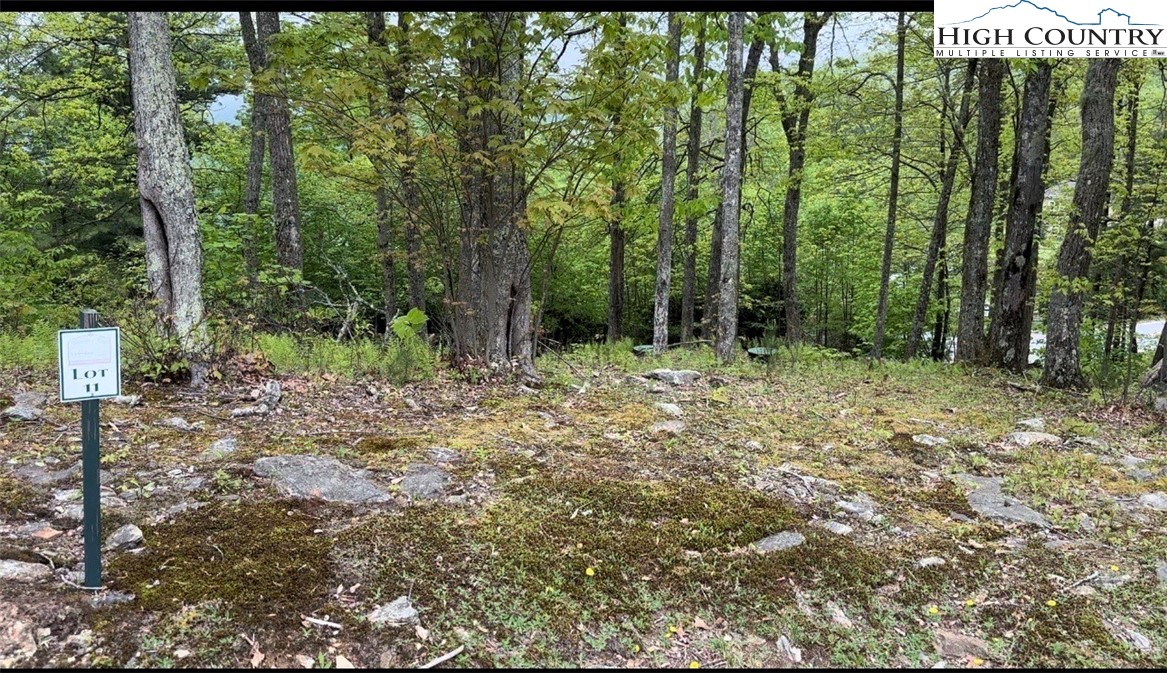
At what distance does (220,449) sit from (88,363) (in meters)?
1.94

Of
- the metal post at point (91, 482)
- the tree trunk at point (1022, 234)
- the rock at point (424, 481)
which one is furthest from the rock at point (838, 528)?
the tree trunk at point (1022, 234)

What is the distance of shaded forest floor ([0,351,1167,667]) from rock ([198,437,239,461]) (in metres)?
0.03

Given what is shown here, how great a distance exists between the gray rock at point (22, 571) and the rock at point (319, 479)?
3.53 feet

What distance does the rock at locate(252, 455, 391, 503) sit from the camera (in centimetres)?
353

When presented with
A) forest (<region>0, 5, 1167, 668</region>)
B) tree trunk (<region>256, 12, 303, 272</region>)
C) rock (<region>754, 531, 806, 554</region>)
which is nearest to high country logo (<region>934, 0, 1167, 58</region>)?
forest (<region>0, 5, 1167, 668</region>)

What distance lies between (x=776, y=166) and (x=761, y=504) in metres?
13.6

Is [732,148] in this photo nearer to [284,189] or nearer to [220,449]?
[284,189]

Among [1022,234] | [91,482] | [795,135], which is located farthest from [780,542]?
[795,135]

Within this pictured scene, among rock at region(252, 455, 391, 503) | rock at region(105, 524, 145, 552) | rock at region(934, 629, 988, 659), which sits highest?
rock at region(252, 455, 391, 503)

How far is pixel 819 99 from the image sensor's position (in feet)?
43.7

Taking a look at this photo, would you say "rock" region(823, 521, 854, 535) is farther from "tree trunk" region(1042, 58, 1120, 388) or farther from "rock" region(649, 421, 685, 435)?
"tree trunk" region(1042, 58, 1120, 388)

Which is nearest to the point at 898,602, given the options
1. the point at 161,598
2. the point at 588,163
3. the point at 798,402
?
the point at 161,598

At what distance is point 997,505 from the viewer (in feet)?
12.5

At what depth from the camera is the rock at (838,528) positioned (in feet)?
10.9
